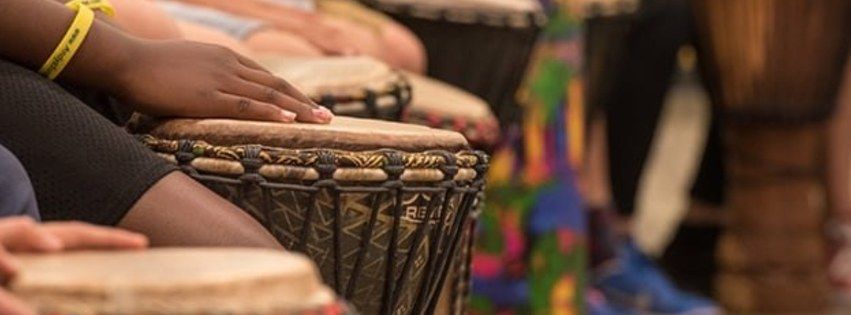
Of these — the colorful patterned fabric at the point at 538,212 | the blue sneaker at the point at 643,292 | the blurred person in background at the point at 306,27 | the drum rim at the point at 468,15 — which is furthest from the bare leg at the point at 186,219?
the blue sneaker at the point at 643,292

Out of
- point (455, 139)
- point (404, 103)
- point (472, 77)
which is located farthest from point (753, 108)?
point (455, 139)

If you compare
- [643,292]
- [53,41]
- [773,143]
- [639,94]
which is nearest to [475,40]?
[643,292]

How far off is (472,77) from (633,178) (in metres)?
1.23

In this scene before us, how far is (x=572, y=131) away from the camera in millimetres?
3475

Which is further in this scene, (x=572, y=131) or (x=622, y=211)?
(x=622, y=211)

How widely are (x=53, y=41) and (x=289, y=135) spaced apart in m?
0.20

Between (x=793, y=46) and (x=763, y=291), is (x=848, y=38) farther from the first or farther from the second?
(x=763, y=291)

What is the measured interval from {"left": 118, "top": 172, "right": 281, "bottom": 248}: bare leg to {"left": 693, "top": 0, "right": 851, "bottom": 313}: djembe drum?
99.4 inches

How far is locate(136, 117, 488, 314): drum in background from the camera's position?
166cm

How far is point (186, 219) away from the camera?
1.55m

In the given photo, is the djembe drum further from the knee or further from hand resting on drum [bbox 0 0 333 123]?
hand resting on drum [bbox 0 0 333 123]

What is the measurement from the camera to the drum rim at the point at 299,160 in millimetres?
1658

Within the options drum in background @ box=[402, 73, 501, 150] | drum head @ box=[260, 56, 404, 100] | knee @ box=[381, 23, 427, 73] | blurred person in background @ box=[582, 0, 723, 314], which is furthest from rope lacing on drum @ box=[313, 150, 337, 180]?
blurred person in background @ box=[582, 0, 723, 314]

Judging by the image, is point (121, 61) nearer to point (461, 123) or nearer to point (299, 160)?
point (299, 160)
